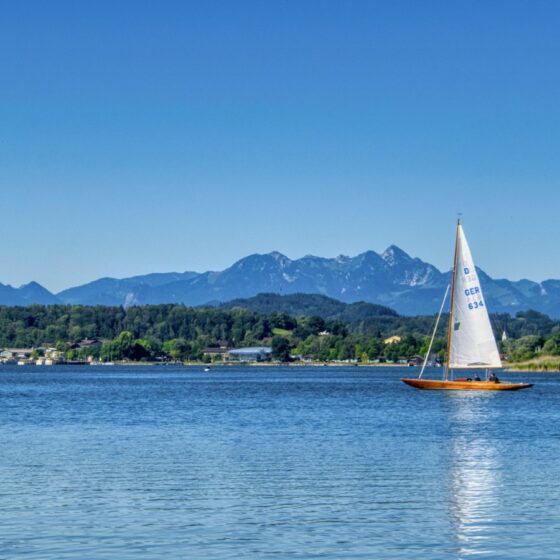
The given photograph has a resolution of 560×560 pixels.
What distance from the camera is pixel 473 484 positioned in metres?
37.7

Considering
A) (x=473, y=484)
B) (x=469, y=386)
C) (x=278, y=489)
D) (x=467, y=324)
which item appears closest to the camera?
(x=278, y=489)

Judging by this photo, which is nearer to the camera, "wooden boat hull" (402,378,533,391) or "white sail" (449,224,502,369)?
"wooden boat hull" (402,378,533,391)

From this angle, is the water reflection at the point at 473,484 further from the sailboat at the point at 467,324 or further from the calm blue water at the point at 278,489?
the sailboat at the point at 467,324

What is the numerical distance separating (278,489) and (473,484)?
20.5 feet

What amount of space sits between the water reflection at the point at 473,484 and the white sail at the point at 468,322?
3082 cm

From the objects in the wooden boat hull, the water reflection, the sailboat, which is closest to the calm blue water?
the water reflection

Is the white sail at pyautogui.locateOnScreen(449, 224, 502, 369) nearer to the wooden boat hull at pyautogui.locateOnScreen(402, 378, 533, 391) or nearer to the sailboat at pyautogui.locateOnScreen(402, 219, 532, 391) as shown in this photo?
the sailboat at pyautogui.locateOnScreen(402, 219, 532, 391)

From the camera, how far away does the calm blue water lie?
2750 centimetres

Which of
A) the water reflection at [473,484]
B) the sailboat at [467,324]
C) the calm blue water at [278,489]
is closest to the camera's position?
the calm blue water at [278,489]

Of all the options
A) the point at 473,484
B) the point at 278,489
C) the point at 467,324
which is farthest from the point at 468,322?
the point at 278,489

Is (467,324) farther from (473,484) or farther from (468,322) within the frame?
(473,484)

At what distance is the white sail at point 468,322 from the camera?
101 metres

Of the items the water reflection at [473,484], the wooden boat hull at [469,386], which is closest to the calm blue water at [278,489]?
the water reflection at [473,484]

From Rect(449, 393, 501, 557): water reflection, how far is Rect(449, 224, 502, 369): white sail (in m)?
30.8
